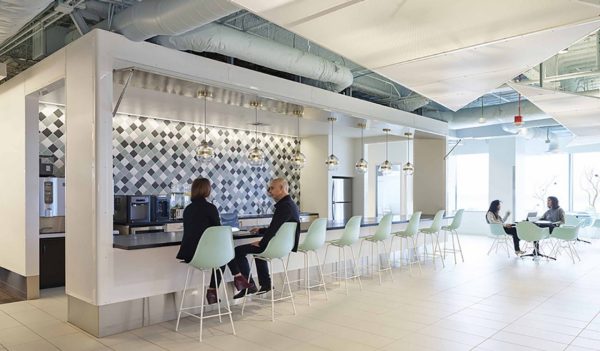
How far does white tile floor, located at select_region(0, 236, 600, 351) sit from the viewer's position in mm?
3688

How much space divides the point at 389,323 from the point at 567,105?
13.1 ft

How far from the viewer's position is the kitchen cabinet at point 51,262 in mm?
5730

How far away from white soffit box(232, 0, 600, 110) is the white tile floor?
235 cm

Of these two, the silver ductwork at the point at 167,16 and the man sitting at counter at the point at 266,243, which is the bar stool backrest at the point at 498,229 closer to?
the man sitting at counter at the point at 266,243

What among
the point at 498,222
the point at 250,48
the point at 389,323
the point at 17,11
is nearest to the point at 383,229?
the point at 389,323

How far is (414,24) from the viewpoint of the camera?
9.71 feet

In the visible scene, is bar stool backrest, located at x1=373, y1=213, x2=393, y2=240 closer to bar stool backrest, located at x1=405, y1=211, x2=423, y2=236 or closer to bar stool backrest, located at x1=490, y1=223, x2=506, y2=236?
bar stool backrest, located at x1=405, y1=211, x2=423, y2=236

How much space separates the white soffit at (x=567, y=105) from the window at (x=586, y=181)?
5634 millimetres

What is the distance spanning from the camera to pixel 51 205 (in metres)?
5.74

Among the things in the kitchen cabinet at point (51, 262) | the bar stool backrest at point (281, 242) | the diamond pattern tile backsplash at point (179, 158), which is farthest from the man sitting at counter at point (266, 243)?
the diamond pattern tile backsplash at point (179, 158)

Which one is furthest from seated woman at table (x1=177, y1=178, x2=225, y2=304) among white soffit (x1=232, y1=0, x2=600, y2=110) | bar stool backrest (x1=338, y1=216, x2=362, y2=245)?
bar stool backrest (x1=338, y1=216, x2=362, y2=245)

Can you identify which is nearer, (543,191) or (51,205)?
(51,205)

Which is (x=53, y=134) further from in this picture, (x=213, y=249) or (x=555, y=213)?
(x=555, y=213)

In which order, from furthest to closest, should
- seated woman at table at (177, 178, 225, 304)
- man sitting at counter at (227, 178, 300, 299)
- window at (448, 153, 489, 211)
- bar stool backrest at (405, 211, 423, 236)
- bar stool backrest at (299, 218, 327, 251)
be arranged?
window at (448, 153, 489, 211) < bar stool backrest at (405, 211, 423, 236) < bar stool backrest at (299, 218, 327, 251) < man sitting at counter at (227, 178, 300, 299) < seated woman at table at (177, 178, 225, 304)
